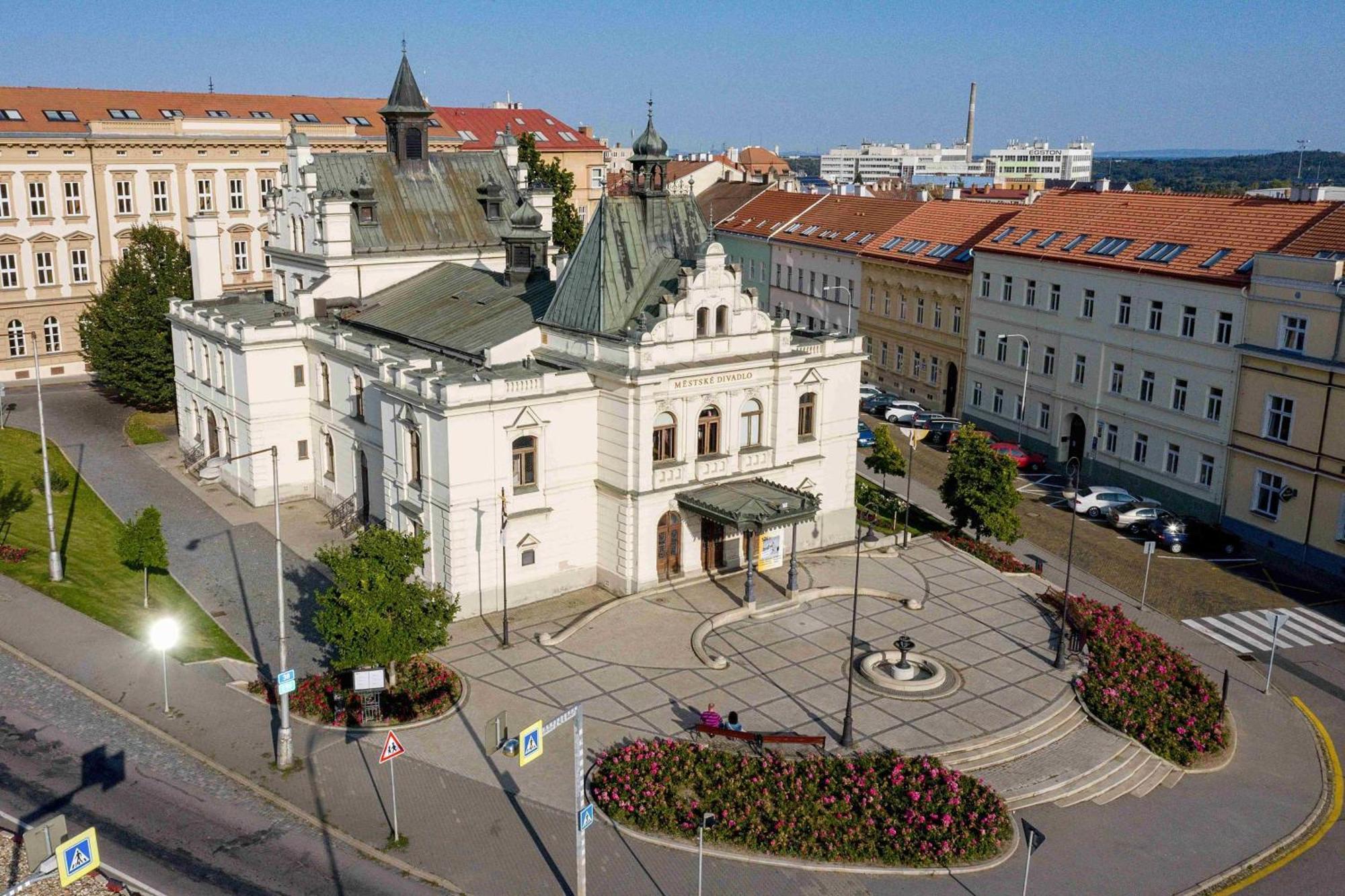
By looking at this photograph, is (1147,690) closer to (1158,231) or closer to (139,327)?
(1158,231)

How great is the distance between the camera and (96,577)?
4444 cm

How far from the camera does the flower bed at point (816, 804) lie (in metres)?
29.1

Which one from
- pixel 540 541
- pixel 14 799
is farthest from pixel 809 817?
pixel 14 799

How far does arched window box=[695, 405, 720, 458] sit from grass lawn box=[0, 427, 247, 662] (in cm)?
1822

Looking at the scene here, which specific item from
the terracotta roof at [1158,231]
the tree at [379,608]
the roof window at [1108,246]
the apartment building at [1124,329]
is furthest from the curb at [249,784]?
the roof window at [1108,246]

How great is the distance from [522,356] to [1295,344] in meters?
33.5

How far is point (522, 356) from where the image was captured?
46.6m

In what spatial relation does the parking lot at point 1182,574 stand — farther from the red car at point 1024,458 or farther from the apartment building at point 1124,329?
the red car at point 1024,458

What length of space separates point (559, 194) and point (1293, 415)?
5508 cm

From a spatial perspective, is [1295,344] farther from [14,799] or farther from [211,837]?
[14,799]

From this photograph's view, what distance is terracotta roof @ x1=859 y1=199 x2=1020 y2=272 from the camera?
74.1m

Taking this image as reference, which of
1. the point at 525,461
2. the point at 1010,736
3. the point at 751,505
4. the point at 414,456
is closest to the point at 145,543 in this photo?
the point at 414,456

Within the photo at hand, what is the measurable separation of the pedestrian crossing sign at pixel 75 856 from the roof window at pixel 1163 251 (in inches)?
2109

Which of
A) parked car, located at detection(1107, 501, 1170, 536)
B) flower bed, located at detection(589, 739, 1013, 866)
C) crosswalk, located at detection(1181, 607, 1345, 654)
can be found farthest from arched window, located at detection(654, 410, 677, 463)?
parked car, located at detection(1107, 501, 1170, 536)
